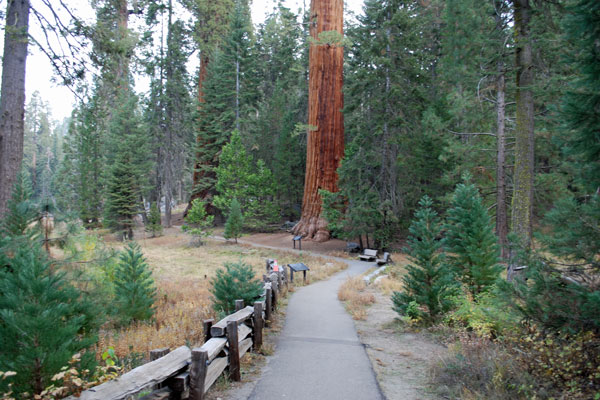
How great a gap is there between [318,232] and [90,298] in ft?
72.2

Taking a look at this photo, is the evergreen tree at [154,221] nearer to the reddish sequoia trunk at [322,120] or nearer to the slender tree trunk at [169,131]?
the slender tree trunk at [169,131]

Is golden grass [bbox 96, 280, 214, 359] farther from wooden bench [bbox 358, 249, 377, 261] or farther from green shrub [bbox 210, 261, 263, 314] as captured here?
wooden bench [bbox 358, 249, 377, 261]

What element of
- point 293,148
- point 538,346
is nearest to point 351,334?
point 538,346

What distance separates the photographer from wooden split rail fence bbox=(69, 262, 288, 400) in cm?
348

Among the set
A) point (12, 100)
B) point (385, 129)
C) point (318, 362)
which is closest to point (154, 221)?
point (385, 129)

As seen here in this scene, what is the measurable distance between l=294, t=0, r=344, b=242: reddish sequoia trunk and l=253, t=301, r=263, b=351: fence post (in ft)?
64.2

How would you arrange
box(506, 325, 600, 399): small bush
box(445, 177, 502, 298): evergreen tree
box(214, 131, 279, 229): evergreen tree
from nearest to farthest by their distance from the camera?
box(506, 325, 600, 399): small bush, box(445, 177, 502, 298): evergreen tree, box(214, 131, 279, 229): evergreen tree

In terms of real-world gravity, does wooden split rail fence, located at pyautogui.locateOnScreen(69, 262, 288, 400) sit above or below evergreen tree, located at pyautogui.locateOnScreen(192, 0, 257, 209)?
below

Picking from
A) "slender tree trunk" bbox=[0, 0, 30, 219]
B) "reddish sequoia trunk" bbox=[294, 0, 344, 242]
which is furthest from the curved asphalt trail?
"reddish sequoia trunk" bbox=[294, 0, 344, 242]

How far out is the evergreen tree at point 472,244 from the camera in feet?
29.0

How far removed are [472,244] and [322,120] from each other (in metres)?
18.6

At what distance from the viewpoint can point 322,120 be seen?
26.2 meters

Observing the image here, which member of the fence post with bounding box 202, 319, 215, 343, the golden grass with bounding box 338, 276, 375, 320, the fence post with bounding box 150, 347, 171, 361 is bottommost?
the golden grass with bounding box 338, 276, 375, 320

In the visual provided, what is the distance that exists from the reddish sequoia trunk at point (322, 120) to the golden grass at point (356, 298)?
12693 millimetres
